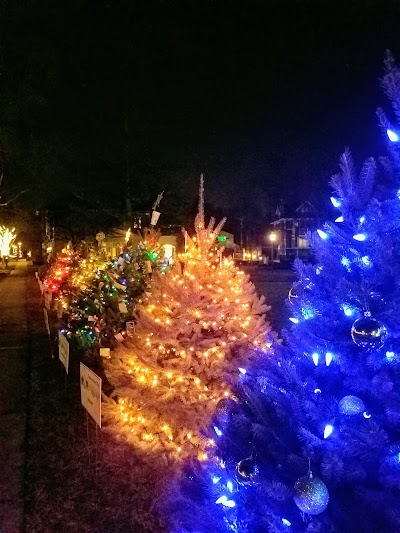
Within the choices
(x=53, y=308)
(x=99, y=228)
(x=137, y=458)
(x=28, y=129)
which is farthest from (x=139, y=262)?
(x=99, y=228)

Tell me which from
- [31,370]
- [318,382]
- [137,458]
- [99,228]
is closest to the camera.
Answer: [318,382]

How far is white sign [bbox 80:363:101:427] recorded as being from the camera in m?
4.55

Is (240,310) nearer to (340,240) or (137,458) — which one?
(137,458)

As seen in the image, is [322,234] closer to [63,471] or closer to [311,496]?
[311,496]

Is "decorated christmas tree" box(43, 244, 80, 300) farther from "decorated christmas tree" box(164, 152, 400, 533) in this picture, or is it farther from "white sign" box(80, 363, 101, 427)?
"decorated christmas tree" box(164, 152, 400, 533)

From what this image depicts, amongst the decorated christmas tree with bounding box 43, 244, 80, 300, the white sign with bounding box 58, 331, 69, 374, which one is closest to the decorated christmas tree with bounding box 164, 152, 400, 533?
the white sign with bounding box 58, 331, 69, 374

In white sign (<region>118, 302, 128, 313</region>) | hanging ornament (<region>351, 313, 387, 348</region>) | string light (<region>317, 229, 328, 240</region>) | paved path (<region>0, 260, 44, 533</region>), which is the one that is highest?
string light (<region>317, 229, 328, 240</region>)

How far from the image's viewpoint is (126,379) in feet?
19.0

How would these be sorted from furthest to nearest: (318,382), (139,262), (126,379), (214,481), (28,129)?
(28,129)
(139,262)
(126,379)
(214,481)
(318,382)

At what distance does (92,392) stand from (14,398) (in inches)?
155

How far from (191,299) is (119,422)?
1.74 meters

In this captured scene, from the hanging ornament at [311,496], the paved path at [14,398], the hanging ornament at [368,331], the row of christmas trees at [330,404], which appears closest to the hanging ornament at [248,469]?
the row of christmas trees at [330,404]

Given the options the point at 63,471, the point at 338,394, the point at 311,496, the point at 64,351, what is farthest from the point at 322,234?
the point at 64,351

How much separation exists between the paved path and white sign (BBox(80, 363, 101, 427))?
980 mm
